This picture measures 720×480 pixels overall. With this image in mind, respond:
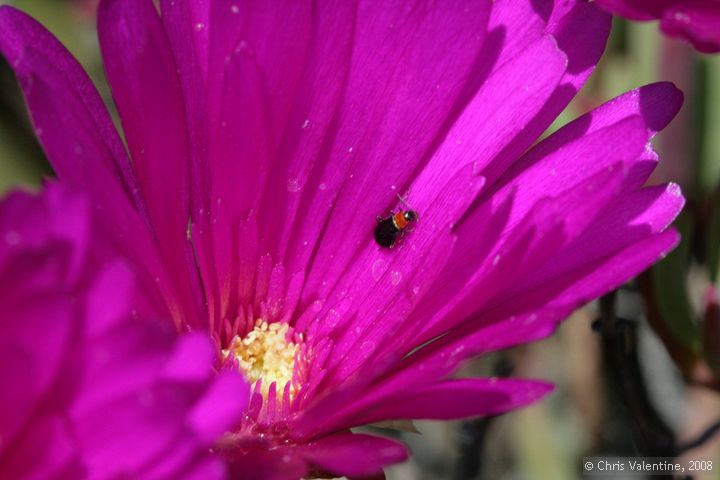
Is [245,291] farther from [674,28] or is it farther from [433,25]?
[674,28]

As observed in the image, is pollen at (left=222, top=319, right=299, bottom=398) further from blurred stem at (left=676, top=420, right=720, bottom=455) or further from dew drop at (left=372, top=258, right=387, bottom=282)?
blurred stem at (left=676, top=420, right=720, bottom=455)

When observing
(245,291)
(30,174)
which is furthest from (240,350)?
(30,174)

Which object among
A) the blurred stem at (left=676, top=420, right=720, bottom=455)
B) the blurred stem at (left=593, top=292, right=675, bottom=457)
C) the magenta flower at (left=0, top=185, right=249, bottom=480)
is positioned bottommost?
the blurred stem at (left=676, top=420, right=720, bottom=455)

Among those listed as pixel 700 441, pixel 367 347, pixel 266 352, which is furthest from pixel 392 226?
pixel 700 441

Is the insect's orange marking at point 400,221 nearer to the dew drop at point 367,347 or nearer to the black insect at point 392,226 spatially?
the black insect at point 392,226

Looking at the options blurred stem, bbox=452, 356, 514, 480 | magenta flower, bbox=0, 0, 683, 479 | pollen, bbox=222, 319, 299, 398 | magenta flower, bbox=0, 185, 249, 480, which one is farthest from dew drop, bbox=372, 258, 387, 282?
magenta flower, bbox=0, 185, 249, 480

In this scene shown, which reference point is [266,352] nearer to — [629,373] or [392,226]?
[392,226]
